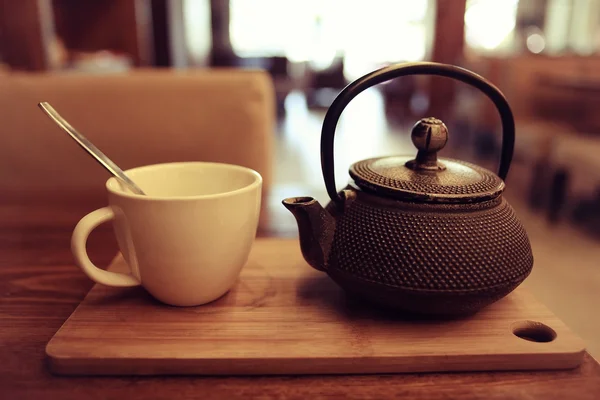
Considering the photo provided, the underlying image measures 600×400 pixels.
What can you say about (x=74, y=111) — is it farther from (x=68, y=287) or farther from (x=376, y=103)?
(x=376, y=103)

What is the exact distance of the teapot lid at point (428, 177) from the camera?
0.41 metres

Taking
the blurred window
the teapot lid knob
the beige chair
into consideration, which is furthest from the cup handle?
the blurred window

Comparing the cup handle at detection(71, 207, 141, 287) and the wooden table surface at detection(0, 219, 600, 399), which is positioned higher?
the cup handle at detection(71, 207, 141, 287)

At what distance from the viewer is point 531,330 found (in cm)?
44

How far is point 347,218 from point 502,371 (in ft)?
0.57

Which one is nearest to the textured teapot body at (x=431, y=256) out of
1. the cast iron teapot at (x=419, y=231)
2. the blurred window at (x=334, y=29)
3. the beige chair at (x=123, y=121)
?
the cast iron teapot at (x=419, y=231)

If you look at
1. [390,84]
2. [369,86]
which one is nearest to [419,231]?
[369,86]

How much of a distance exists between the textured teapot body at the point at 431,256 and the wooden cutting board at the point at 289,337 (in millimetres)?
28

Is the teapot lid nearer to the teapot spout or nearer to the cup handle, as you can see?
the teapot spout

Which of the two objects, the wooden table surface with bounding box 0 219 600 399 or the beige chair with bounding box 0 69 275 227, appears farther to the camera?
the beige chair with bounding box 0 69 275 227

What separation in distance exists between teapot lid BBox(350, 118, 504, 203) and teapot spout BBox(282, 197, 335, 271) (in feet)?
0.14

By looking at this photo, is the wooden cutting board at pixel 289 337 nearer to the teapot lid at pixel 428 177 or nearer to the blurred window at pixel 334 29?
the teapot lid at pixel 428 177

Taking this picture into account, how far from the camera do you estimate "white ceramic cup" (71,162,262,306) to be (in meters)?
0.41

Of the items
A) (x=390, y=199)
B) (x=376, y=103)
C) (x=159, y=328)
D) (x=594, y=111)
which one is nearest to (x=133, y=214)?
(x=159, y=328)
